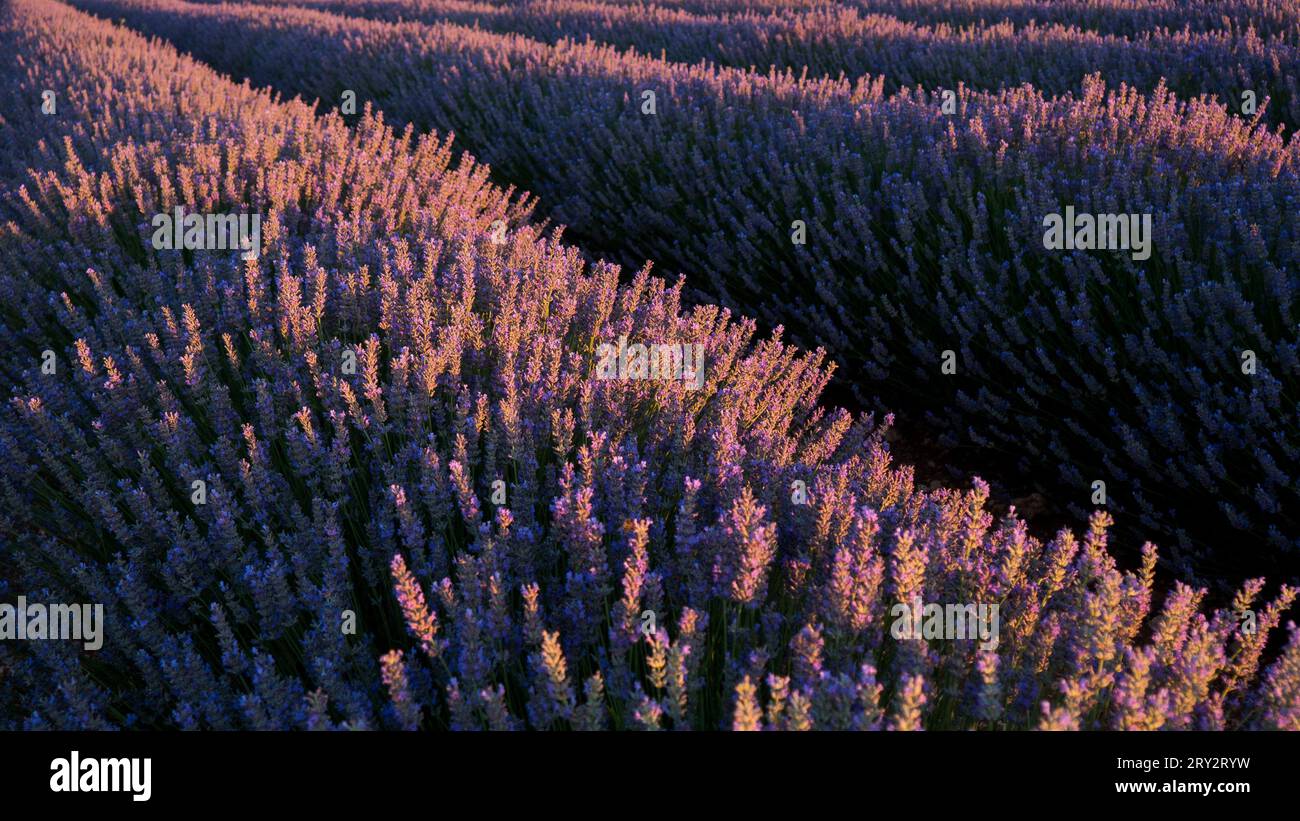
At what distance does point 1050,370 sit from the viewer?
312 centimetres

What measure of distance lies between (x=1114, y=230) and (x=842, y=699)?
7.92 ft

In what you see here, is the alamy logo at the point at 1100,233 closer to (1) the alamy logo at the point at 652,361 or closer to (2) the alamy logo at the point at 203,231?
(1) the alamy logo at the point at 652,361

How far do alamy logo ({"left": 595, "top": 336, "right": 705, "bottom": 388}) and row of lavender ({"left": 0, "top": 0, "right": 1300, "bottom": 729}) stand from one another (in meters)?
0.05

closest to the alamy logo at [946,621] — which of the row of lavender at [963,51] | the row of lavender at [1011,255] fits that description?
the row of lavender at [1011,255]

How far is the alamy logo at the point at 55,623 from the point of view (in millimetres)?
1918

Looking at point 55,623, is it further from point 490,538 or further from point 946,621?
point 946,621

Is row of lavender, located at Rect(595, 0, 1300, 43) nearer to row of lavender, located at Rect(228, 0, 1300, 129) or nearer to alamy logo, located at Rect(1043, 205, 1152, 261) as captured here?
row of lavender, located at Rect(228, 0, 1300, 129)

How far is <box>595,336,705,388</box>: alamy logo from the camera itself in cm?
→ 259

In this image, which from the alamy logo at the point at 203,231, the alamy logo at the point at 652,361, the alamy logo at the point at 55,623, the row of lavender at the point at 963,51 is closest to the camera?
the alamy logo at the point at 55,623

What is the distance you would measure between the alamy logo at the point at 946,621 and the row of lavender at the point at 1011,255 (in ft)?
4.59
